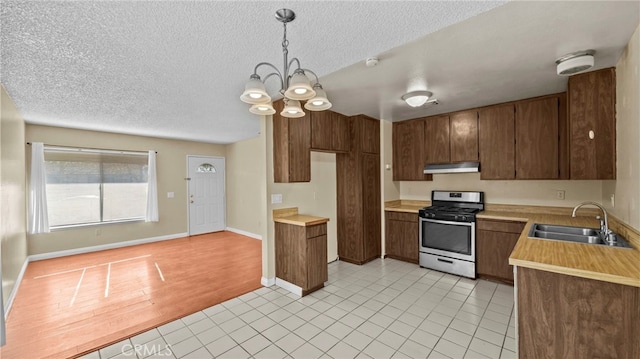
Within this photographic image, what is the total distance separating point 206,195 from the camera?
6852mm

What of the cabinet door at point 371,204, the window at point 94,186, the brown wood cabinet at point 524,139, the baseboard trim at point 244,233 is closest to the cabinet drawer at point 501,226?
the brown wood cabinet at point 524,139

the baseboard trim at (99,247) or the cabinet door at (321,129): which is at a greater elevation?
the cabinet door at (321,129)

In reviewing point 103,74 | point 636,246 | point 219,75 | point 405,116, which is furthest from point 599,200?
point 103,74

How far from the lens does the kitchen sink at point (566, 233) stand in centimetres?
222

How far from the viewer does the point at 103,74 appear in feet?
8.20

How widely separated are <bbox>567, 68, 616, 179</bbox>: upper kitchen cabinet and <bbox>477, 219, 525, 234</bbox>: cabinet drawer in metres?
0.92

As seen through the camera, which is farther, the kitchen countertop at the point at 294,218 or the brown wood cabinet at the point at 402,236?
the brown wood cabinet at the point at 402,236

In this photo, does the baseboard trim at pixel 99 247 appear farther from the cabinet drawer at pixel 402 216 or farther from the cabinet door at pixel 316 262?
the cabinet drawer at pixel 402 216

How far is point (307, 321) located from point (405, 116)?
11.0ft

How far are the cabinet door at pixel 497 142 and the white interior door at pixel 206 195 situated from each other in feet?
20.0

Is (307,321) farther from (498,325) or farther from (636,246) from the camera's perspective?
(636,246)

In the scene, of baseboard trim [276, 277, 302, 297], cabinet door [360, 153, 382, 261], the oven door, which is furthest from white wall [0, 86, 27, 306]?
the oven door

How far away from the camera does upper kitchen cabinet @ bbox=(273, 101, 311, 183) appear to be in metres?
3.27

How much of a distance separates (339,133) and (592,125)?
275 cm
